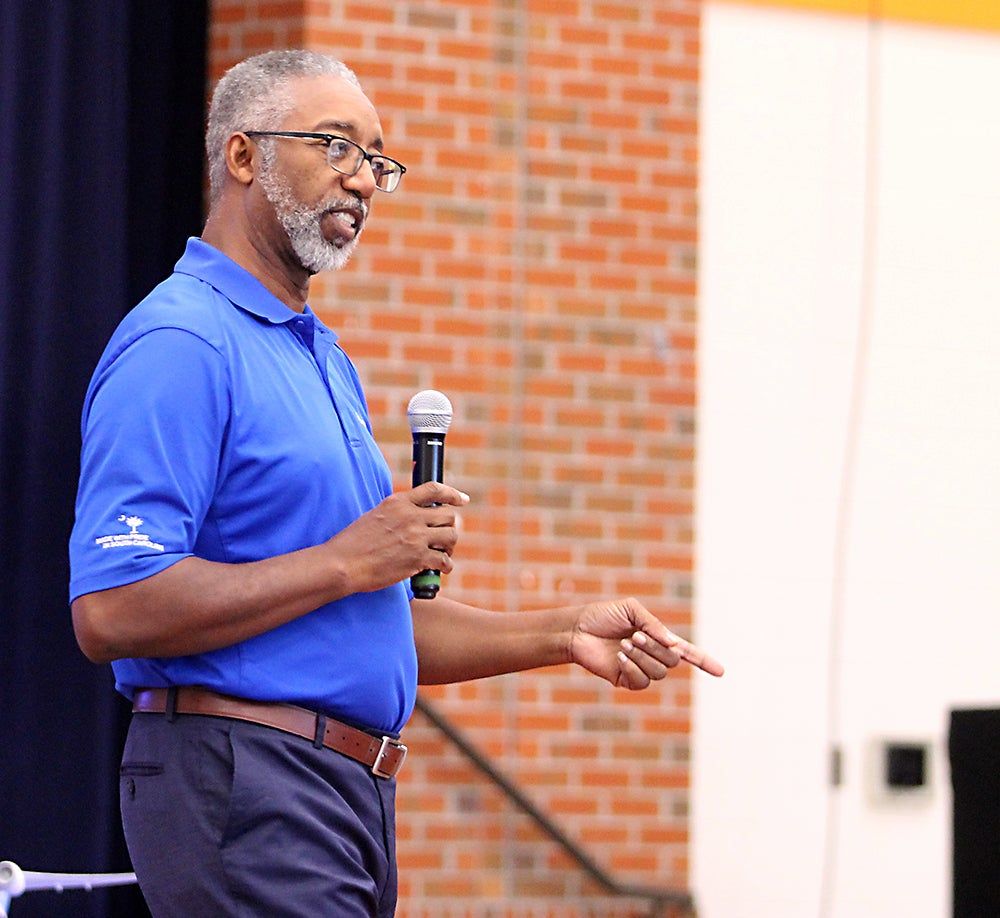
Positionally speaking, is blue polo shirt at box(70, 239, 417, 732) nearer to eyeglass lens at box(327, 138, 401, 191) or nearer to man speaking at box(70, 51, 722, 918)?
man speaking at box(70, 51, 722, 918)

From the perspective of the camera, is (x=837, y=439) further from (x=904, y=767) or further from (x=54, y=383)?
(x=54, y=383)

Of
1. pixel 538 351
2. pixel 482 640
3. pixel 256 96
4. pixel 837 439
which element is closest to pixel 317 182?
pixel 256 96

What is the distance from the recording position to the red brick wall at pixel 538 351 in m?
→ 4.36

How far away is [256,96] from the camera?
2.37 metres

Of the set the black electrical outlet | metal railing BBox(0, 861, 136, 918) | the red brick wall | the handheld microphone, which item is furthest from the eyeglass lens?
the black electrical outlet

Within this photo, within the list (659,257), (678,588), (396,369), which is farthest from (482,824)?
(659,257)

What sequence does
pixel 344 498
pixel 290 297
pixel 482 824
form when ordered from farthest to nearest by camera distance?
pixel 482 824 → pixel 290 297 → pixel 344 498

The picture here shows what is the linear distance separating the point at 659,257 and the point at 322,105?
2412 mm

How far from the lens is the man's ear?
2.35 metres

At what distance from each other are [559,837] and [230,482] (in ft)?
8.09

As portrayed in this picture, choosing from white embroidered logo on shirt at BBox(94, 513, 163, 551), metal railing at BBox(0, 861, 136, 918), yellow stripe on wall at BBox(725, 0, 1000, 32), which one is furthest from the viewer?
yellow stripe on wall at BBox(725, 0, 1000, 32)

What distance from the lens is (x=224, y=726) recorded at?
6.75 feet

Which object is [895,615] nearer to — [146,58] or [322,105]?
[146,58]

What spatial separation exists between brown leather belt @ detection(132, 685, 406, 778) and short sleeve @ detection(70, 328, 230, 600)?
176mm
